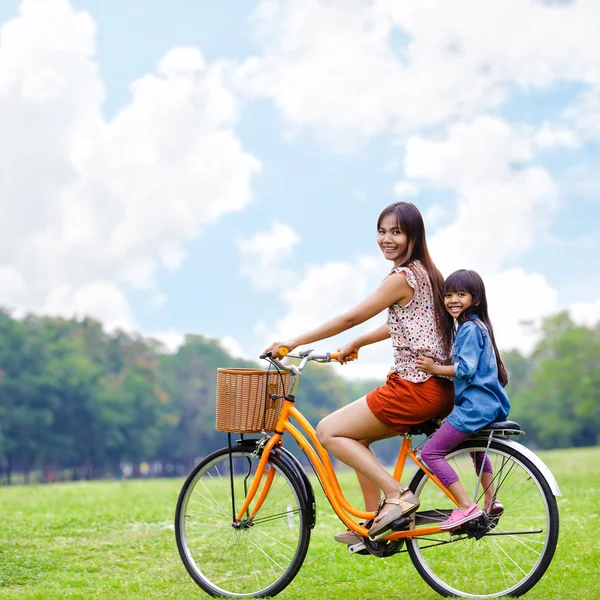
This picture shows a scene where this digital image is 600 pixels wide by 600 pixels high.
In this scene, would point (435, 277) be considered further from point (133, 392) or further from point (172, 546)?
point (133, 392)

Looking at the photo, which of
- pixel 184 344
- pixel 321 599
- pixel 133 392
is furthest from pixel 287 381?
pixel 184 344

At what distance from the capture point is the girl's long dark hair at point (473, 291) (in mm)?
5004

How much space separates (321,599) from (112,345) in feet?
201

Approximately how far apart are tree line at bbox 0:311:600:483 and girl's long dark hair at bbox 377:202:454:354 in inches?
1895

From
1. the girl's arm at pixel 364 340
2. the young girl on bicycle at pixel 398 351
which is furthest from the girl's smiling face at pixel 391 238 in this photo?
the girl's arm at pixel 364 340

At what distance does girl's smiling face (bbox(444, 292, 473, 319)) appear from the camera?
197 inches

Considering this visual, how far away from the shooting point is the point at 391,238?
510cm

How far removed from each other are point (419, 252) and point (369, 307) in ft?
1.52

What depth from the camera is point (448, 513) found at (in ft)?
17.0

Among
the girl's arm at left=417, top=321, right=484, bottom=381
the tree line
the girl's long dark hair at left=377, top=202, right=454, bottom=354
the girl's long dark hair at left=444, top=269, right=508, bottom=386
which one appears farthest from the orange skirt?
the tree line

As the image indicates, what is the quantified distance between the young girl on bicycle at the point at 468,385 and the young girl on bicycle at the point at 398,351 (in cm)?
9

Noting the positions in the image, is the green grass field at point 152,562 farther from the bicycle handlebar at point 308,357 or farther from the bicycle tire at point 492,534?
the bicycle handlebar at point 308,357

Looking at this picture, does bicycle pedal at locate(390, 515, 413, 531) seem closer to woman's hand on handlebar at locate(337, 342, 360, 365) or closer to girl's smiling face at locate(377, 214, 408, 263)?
woman's hand on handlebar at locate(337, 342, 360, 365)

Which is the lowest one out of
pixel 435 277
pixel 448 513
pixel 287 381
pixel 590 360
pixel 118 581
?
pixel 118 581
